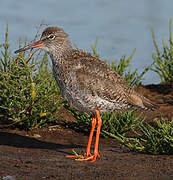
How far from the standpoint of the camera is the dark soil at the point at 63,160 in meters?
5.49

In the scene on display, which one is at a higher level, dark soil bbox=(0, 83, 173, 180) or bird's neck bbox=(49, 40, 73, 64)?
bird's neck bbox=(49, 40, 73, 64)

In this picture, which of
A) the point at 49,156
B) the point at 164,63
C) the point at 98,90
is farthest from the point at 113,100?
the point at 164,63

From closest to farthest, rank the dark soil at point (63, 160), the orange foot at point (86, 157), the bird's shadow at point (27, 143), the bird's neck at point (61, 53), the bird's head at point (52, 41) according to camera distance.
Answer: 1. the dark soil at point (63, 160)
2. the orange foot at point (86, 157)
3. the bird's neck at point (61, 53)
4. the bird's head at point (52, 41)
5. the bird's shadow at point (27, 143)

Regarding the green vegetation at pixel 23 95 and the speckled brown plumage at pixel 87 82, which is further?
the green vegetation at pixel 23 95

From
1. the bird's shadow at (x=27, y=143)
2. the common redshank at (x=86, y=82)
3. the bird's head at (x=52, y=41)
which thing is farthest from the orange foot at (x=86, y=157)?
the bird's head at (x=52, y=41)

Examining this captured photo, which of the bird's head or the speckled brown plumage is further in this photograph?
the bird's head

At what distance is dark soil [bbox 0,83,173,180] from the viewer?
549 cm

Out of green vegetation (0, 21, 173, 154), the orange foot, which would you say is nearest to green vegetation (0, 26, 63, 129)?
green vegetation (0, 21, 173, 154)

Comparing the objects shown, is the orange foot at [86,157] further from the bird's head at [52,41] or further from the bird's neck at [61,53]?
the bird's head at [52,41]

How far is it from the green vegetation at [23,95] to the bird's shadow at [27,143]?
0.37 metres

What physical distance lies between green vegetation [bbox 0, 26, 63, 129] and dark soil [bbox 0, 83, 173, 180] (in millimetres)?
346

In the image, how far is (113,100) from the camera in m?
7.01

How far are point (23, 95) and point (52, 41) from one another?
1630 mm

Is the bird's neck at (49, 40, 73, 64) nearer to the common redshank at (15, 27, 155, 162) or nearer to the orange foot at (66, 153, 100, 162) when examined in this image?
the common redshank at (15, 27, 155, 162)
